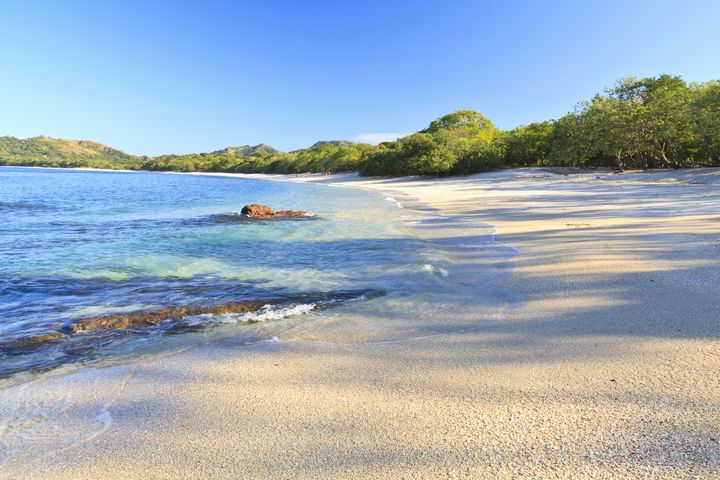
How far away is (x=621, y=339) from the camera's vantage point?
380 cm

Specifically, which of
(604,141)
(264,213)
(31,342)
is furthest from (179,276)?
(604,141)

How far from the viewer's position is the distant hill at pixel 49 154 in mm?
145500

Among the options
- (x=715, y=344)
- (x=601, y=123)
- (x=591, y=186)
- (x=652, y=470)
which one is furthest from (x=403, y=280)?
(x=601, y=123)

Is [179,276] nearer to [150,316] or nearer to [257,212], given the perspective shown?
[150,316]

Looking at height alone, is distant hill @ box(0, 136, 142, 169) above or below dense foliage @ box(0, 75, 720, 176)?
above

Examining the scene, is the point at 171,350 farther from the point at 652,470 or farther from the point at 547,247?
the point at 547,247

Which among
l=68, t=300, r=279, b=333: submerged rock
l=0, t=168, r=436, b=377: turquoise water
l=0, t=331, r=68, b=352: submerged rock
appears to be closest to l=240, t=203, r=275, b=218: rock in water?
l=0, t=168, r=436, b=377: turquoise water

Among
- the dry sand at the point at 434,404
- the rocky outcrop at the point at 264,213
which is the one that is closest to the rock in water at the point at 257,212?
the rocky outcrop at the point at 264,213

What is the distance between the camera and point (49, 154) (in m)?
170

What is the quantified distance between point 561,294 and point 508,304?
0.74 m

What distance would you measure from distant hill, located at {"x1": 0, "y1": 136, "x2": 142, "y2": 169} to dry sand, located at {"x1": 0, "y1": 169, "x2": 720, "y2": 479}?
15604 cm

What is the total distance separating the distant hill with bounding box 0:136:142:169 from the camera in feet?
477

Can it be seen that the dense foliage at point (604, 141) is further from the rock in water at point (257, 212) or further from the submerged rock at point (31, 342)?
the submerged rock at point (31, 342)

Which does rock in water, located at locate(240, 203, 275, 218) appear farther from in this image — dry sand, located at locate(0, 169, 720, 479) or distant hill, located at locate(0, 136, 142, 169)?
distant hill, located at locate(0, 136, 142, 169)
